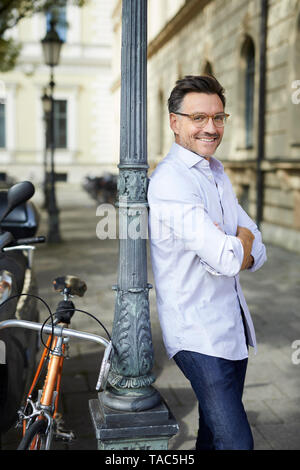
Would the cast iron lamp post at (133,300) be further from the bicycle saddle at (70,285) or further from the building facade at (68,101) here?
the building facade at (68,101)

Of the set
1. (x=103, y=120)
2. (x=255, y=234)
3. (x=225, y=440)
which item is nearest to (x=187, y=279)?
(x=255, y=234)

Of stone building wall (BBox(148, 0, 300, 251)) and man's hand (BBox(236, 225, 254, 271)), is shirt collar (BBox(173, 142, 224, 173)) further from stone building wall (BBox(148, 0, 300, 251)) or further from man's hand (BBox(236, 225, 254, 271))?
stone building wall (BBox(148, 0, 300, 251))

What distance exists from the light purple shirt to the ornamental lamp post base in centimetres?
31

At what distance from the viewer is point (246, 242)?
2.31 meters

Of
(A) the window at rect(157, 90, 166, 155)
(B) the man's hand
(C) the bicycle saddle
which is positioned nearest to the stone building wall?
(A) the window at rect(157, 90, 166, 155)

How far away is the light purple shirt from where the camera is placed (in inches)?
86.0

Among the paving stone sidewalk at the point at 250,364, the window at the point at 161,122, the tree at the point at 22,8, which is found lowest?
the paving stone sidewalk at the point at 250,364

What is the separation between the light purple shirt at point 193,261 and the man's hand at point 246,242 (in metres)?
0.07

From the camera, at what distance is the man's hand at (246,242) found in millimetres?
2287

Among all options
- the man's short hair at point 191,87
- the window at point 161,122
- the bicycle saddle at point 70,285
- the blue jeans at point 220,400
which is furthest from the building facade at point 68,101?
the blue jeans at point 220,400

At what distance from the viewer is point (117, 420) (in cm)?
239

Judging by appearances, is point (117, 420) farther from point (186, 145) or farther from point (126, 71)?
point (126, 71)

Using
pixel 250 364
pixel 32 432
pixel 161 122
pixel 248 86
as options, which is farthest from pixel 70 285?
pixel 161 122

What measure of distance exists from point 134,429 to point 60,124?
35.7 metres
